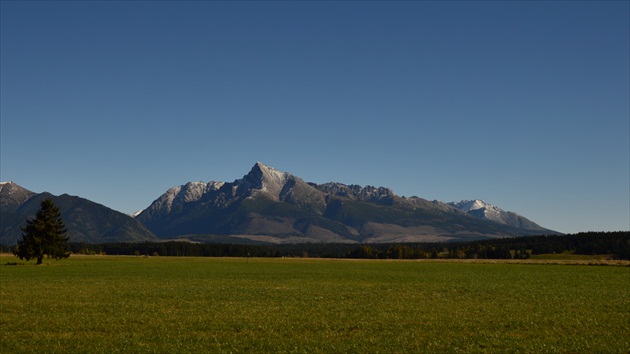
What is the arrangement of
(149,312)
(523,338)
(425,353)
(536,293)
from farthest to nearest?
(536,293) < (149,312) < (523,338) < (425,353)

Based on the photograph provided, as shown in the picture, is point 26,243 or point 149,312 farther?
point 26,243

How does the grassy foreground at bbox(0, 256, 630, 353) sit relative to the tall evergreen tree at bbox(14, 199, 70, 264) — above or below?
below

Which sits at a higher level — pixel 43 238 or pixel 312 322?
pixel 43 238

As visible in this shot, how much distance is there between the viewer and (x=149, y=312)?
37.8 m

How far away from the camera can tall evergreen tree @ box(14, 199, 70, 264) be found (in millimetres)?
123375

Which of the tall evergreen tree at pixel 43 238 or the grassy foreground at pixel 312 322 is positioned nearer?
the grassy foreground at pixel 312 322

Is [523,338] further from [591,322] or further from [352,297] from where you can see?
[352,297]

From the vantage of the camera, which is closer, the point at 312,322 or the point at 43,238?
the point at 312,322

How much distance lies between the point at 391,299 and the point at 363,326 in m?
15.7

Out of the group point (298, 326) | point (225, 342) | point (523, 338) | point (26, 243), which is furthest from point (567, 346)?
point (26, 243)

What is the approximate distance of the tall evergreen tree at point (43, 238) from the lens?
405 ft

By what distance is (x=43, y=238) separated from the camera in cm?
12481

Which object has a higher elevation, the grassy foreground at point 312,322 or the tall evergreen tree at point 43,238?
the tall evergreen tree at point 43,238

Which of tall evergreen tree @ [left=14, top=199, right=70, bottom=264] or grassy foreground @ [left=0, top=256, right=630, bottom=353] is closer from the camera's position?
grassy foreground @ [left=0, top=256, right=630, bottom=353]
